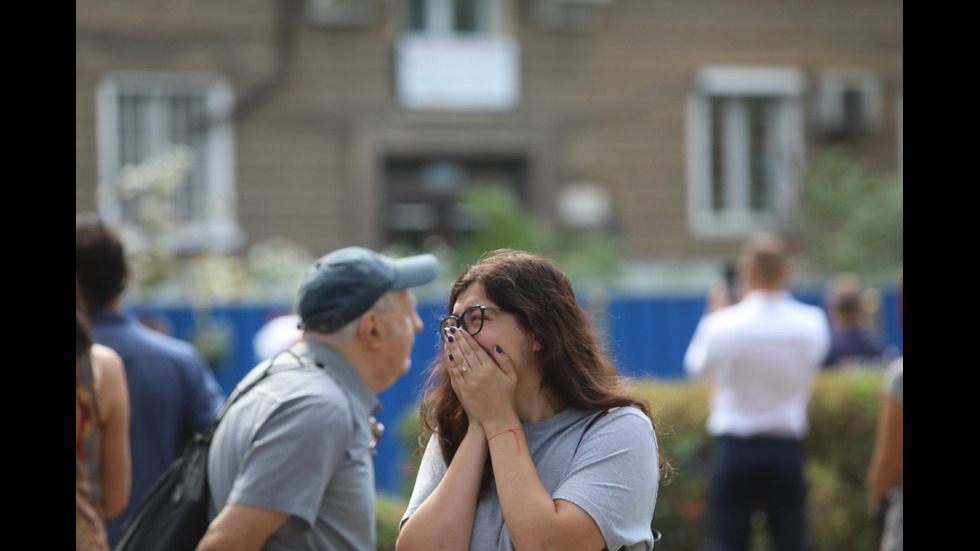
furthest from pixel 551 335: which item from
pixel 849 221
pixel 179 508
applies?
pixel 849 221

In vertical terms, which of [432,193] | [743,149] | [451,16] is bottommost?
[432,193]

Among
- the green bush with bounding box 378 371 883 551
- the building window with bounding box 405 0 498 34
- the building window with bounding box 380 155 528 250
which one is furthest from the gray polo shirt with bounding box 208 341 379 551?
the building window with bounding box 405 0 498 34

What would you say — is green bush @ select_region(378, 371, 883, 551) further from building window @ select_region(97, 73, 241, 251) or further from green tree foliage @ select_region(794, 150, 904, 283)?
building window @ select_region(97, 73, 241, 251)

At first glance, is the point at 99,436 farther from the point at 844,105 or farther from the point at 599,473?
the point at 844,105

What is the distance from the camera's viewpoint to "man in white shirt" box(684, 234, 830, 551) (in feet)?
19.9

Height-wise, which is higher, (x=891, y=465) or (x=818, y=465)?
(x=891, y=465)

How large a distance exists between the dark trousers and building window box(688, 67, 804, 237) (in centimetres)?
964

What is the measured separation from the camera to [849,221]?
46.0 ft

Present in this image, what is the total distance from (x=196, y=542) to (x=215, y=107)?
11493 mm

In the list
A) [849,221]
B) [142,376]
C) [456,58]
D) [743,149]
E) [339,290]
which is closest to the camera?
[339,290]

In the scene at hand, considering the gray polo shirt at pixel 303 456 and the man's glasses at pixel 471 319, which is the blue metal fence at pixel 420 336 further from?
the man's glasses at pixel 471 319

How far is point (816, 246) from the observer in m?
14.4

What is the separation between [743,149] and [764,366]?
33.4 feet
